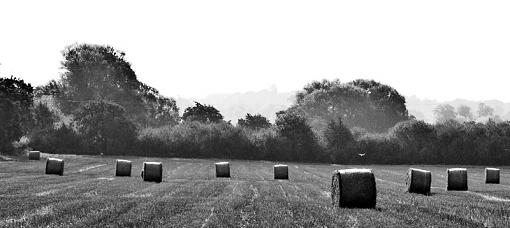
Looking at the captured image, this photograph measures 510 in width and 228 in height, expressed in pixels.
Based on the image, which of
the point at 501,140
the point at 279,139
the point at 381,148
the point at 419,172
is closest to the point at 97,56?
the point at 279,139

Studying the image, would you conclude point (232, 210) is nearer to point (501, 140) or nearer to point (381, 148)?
point (381, 148)

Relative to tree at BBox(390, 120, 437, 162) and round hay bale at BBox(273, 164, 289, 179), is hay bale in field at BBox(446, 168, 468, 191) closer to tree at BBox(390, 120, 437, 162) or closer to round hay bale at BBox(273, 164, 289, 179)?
round hay bale at BBox(273, 164, 289, 179)

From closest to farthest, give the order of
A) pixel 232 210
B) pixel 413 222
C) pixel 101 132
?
pixel 413 222
pixel 232 210
pixel 101 132

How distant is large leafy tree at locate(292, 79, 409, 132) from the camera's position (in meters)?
147

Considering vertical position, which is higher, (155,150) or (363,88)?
(363,88)

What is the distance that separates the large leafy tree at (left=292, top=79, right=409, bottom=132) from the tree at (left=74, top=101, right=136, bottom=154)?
65068mm

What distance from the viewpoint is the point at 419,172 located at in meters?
31.8

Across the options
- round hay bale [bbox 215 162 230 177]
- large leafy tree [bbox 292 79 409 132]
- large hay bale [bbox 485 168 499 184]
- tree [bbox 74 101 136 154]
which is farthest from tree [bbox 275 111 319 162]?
large leafy tree [bbox 292 79 409 132]

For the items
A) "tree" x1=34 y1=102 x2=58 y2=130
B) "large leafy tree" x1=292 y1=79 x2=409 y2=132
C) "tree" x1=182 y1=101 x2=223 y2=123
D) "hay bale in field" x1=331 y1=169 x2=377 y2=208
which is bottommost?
"hay bale in field" x1=331 y1=169 x2=377 y2=208

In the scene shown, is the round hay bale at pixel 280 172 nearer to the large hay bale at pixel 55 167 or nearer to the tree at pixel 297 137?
the large hay bale at pixel 55 167

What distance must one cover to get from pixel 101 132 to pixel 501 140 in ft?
193

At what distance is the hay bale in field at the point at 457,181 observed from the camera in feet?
116

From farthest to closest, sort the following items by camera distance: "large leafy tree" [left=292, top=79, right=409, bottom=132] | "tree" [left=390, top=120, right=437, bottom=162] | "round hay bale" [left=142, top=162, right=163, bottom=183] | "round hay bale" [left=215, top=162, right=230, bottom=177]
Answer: "large leafy tree" [left=292, top=79, right=409, bottom=132] < "tree" [left=390, top=120, right=437, bottom=162] < "round hay bale" [left=215, top=162, right=230, bottom=177] < "round hay bale" [left=142, top=162, right=163, bottom=183]

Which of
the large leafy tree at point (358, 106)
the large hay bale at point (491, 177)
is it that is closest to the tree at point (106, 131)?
the large hay bale at point (491, 177)
